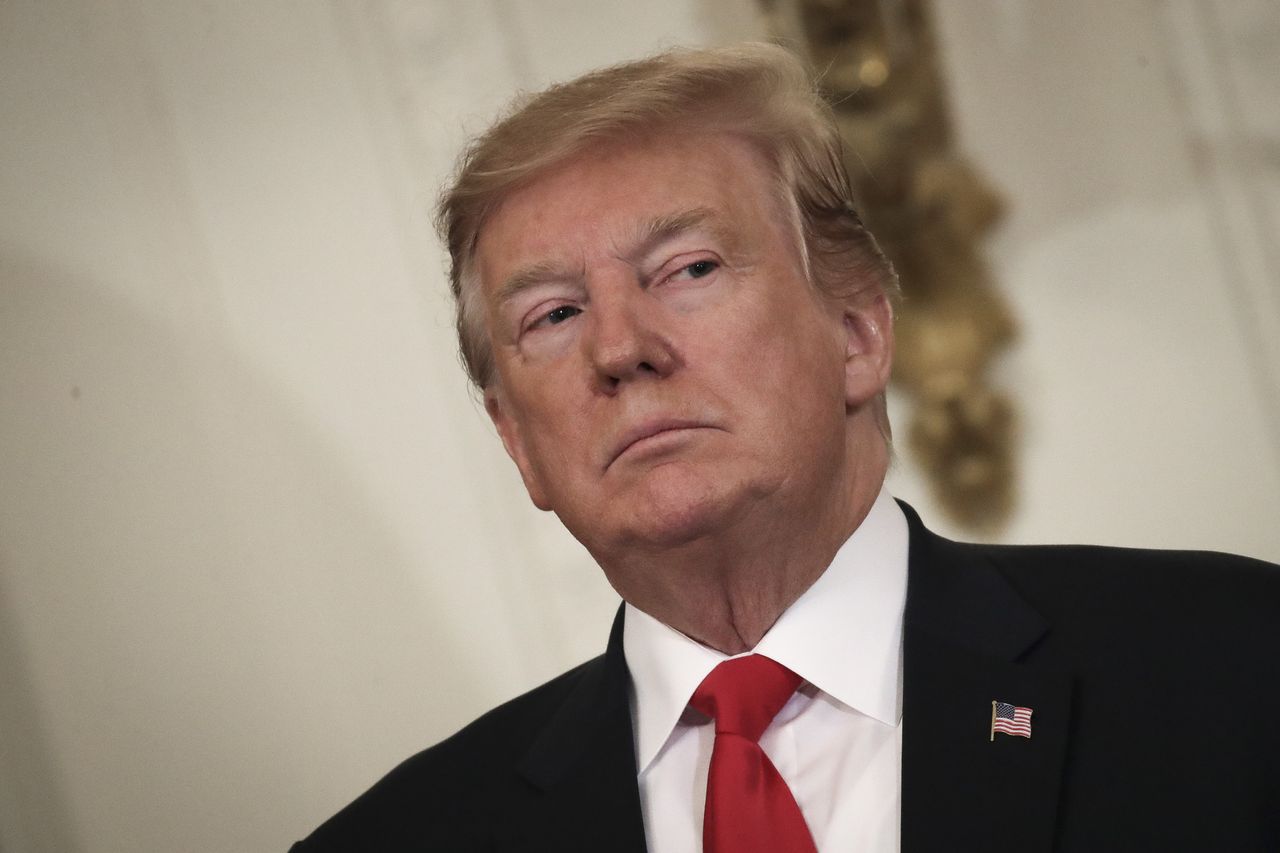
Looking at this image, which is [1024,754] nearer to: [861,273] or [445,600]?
[861,273]

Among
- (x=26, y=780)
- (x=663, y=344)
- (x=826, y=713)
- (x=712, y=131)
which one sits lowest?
(x=26, y=780)

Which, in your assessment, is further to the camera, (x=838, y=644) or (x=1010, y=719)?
(x=838, y=644)

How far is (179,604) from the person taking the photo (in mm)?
2545

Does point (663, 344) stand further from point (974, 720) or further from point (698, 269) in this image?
point (974, 720)

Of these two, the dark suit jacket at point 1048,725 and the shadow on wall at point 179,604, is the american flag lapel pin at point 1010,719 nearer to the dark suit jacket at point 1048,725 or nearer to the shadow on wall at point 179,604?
the dark suit jacket at point 1048,725

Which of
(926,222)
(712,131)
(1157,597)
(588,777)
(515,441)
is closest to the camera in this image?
(1157,597)

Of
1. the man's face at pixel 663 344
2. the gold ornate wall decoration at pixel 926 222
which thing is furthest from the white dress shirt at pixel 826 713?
the gold ornate wall decoration at pixel 926 222

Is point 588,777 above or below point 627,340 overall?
below

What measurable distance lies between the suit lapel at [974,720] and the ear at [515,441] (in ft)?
1.68

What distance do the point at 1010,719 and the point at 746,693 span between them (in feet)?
0.97

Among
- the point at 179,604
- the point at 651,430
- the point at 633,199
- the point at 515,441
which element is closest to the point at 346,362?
the point at 179,604

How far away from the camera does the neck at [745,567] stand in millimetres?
1634

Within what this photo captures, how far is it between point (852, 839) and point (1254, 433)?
4.07 ft

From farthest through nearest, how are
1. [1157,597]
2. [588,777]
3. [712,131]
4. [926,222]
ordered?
1. [926,222]
2. [712,131]
3. [588,777]
4. [1157,597]
